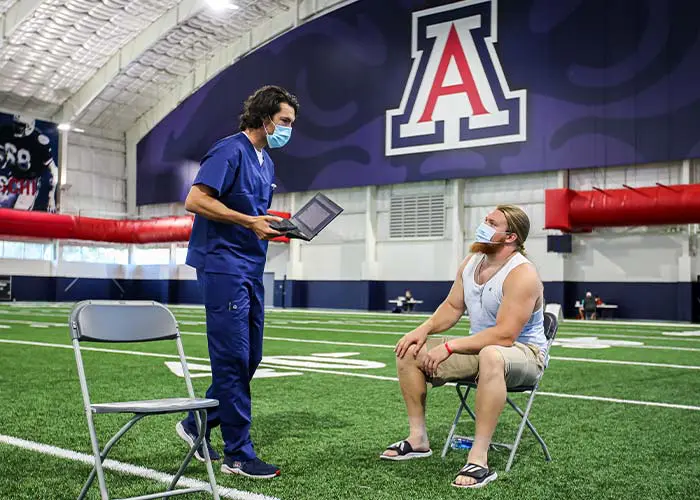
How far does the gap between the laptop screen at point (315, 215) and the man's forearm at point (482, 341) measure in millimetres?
948

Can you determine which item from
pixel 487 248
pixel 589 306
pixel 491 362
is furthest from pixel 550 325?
pixel 589 306

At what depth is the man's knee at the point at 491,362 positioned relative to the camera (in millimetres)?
4035

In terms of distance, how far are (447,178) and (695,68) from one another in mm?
8238

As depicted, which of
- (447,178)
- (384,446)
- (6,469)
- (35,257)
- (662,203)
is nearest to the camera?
(6,469)

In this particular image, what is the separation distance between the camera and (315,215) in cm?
436

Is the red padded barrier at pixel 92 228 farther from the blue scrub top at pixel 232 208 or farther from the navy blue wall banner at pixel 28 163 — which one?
the blue scrub top at pixel 232 208

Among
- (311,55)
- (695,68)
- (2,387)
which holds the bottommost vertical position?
(2,387)

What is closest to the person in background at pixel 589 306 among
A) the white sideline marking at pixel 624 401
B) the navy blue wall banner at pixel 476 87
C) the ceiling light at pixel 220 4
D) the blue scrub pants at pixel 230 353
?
the navy blue wall banner at pixel 476 87

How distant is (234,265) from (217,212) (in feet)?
0.95

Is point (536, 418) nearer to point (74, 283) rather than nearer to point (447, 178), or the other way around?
point (447, 178)

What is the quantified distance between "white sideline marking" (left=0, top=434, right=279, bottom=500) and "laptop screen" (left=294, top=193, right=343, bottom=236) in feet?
4.44

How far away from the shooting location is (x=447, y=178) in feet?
88.0

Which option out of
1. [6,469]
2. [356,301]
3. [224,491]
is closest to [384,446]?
[224,491]

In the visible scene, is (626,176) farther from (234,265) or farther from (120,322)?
(120,322)
